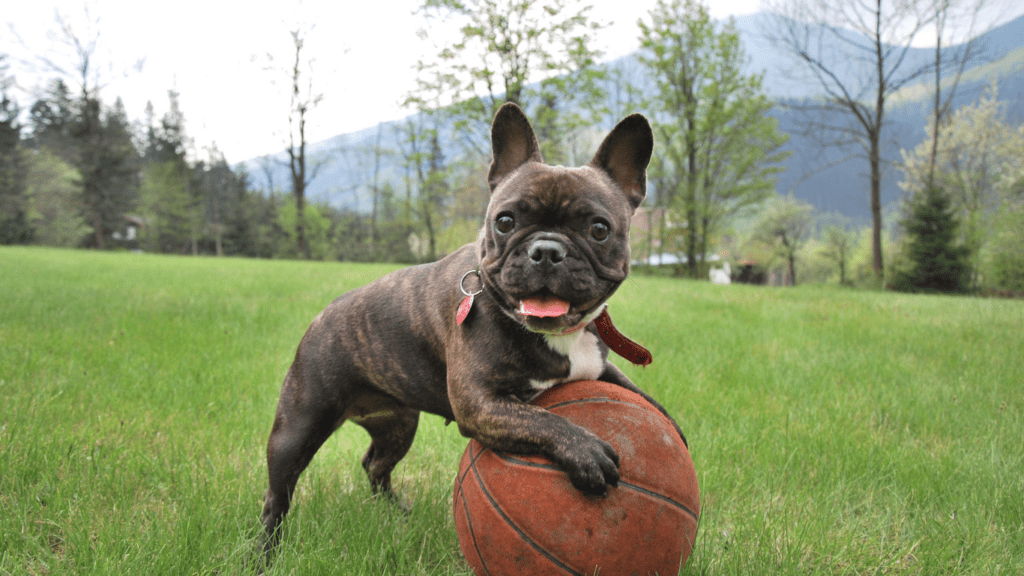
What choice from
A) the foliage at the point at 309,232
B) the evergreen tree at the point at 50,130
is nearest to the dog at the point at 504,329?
the foliage at the point at 309,232

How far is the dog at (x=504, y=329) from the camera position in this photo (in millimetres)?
2143

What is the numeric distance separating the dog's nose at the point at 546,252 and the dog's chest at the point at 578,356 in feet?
1.51

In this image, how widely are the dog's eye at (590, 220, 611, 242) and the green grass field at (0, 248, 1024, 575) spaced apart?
1.19m

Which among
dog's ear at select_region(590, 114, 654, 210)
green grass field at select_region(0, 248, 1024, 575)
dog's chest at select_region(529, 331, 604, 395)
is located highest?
dog's ear at select_region(590, 114, 654, 210)

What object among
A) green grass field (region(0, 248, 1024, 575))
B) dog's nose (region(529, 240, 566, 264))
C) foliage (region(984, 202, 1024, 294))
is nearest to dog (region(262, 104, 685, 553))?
dog's nose (region(529, 240, 566, 264))

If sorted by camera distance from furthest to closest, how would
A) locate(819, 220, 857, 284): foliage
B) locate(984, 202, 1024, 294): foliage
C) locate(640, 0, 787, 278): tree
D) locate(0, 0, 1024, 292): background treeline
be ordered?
locate(819, 220, 857, 284): foliage < locate(984, 202, 1024, 294): foliage < locate(640, 0, 787, 278): tree < locate(0, 0, 1024, 292): background treeline

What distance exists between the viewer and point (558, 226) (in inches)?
92.5

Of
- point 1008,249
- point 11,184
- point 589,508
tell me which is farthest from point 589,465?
point 11,184

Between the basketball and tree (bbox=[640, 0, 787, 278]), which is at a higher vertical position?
tree (bbox=[640, 0, 787, 278])

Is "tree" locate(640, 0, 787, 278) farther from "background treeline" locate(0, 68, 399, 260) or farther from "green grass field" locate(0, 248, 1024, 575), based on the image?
"background treeline" locate(0, 68, 399, 260)

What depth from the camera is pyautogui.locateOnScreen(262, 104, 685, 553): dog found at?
2.14 m

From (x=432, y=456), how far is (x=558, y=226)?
2.56m

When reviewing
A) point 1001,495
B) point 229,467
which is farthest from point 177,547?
point 1001,495

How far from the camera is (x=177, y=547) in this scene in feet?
7.90
